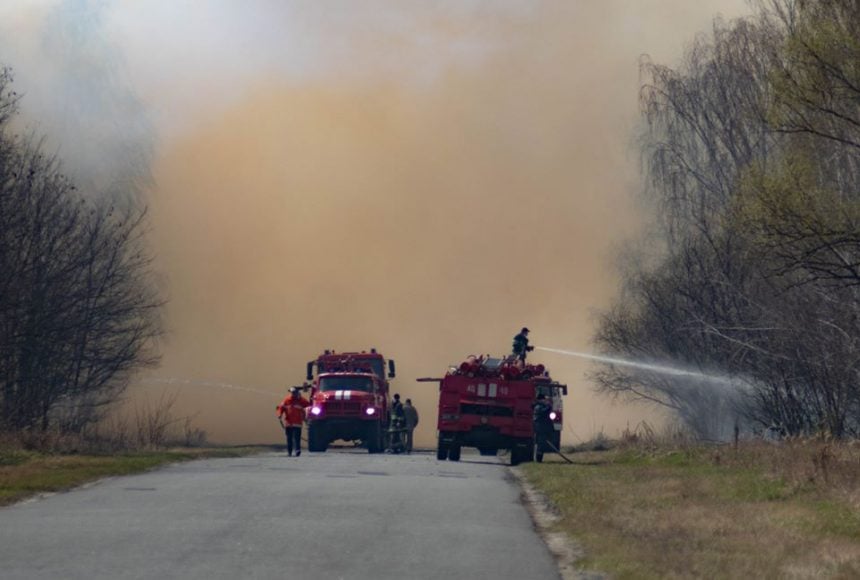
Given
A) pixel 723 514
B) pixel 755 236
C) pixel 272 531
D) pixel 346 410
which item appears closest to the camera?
pixel 272 531

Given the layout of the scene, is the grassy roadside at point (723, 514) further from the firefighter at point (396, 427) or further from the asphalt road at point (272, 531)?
the firefighter at point (396, 427)

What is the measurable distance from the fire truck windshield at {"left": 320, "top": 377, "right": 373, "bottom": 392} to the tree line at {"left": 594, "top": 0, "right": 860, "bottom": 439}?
986cm

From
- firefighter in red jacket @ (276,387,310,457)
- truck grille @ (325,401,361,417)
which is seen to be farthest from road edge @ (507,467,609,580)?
truck grille @ (325,401,361,417)

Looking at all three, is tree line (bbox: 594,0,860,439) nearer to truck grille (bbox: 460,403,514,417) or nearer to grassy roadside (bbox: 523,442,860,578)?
grassy roadside (bbox: 523,442,860,578)

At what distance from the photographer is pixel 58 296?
127ft

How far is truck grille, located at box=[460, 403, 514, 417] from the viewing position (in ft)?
115

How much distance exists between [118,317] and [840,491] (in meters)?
29.0

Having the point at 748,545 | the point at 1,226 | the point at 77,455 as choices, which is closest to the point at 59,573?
the point at 748,545

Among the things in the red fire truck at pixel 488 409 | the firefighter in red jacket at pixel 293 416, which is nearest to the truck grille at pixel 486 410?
the red fire truck at pixel 488 409

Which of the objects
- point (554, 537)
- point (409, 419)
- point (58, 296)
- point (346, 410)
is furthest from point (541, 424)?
point (554, 537)

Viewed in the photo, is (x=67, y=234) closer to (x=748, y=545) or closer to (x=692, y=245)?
(x=692, y=245)

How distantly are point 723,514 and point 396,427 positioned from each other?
30.9 metres

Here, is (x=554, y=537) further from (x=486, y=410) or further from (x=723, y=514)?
(x=486, y=410)

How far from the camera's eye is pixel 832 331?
106 ft
